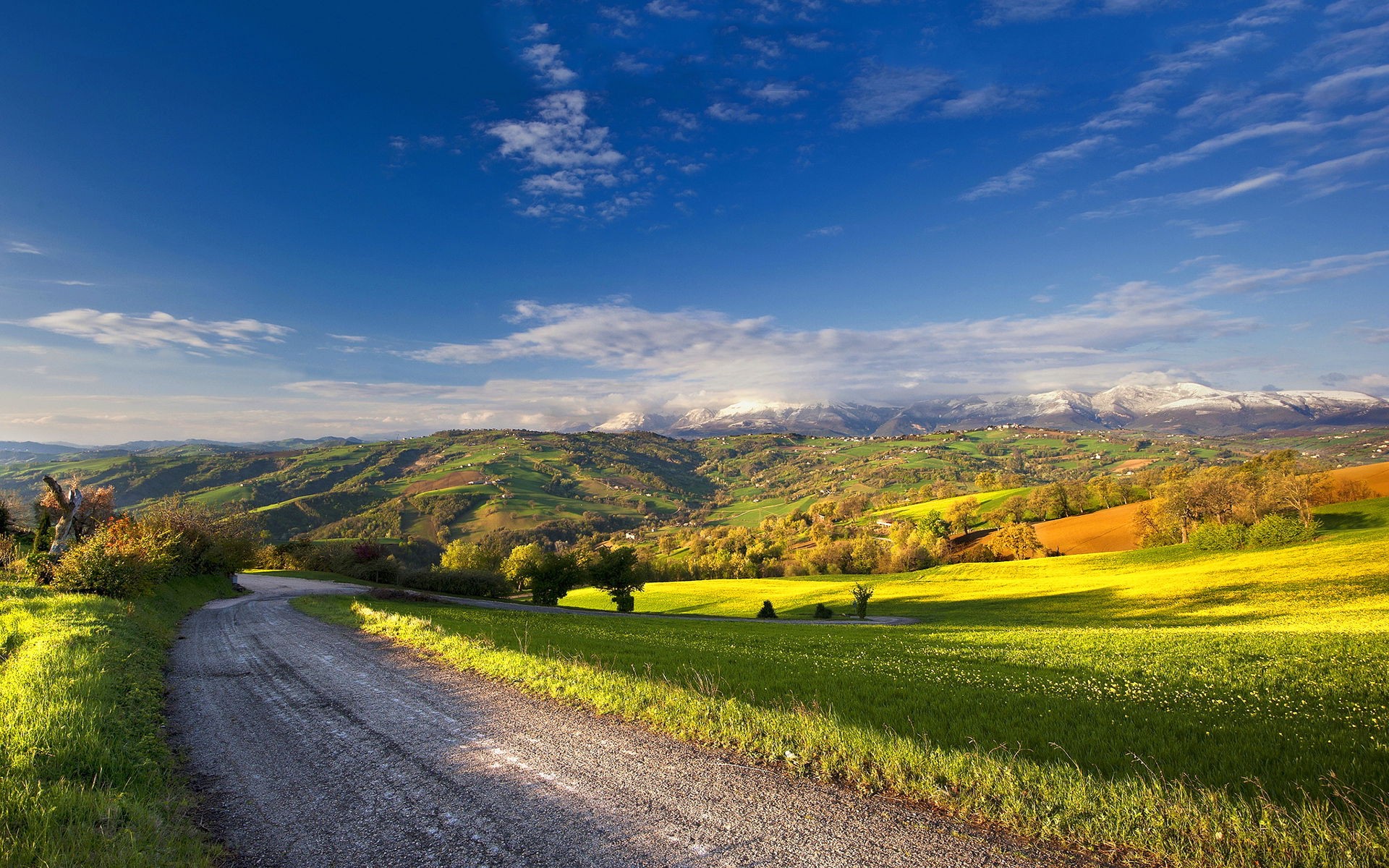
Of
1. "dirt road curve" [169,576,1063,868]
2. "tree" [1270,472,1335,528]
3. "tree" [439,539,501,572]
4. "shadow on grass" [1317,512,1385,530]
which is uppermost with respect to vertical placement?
"dirt road curve" [169,576,1063,868]

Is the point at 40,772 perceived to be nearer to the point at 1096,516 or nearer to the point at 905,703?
the point at 905,703

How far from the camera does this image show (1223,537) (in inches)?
2114

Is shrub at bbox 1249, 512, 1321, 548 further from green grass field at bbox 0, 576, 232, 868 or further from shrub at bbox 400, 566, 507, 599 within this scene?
shrub at bbox 400, 566, 507, 599

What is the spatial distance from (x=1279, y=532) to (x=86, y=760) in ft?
264

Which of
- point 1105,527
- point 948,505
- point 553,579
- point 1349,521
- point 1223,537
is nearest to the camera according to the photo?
point 1349,521

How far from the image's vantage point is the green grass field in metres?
4.71

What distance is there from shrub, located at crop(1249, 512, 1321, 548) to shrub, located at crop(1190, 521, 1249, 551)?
676mm

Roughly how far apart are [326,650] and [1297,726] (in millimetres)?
22819

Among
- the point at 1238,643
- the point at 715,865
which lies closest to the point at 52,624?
the point at 715,865

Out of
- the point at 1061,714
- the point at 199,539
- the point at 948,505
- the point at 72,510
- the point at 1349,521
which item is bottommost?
the point at 948,505

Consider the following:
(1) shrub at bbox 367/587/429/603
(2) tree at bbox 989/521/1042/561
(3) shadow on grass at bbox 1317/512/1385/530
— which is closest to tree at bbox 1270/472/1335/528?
(3) shadow on grass at bbox 1317/512/1385/530

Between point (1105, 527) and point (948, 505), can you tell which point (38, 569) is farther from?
point (948, 505)

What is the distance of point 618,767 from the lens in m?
7.31

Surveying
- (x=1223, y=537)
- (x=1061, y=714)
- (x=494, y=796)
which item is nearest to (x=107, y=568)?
(x=494, y=796)
